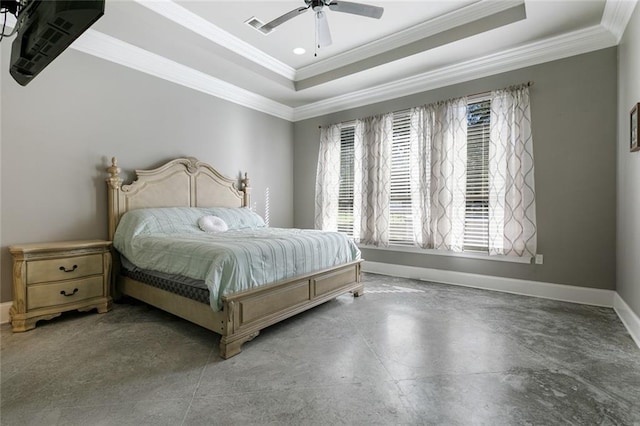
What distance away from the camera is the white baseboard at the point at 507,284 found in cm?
316

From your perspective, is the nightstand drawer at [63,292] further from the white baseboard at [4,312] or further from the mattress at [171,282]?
the white baseboard at [4,312]

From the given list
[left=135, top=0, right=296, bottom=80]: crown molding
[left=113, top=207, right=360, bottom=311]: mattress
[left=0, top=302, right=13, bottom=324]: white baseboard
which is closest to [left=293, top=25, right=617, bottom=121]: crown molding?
[left=135, top=0, right=296, bottom=80]: crown molding

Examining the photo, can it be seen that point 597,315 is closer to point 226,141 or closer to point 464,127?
point 464,127

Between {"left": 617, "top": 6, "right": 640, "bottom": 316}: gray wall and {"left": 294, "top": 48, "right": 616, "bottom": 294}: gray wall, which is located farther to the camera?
{"left": 294, "top": 48, "right": 616, "bottom": 294}: gray wall

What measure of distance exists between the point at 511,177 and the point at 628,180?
3.34 ft

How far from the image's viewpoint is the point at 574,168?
3.26 m

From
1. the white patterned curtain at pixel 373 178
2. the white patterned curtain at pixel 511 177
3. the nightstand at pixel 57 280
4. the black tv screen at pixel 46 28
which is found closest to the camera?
the black tv screen at pixel 46 28

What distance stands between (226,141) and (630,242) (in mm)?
4769

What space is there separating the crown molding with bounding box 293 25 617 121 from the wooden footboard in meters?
2.81

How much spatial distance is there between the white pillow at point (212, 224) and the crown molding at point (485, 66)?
284 centimetres

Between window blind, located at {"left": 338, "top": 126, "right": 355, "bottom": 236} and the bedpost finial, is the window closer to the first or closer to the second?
window blind, located at {"left": 338, "top": 126, "right": 355, "bottom": 236}

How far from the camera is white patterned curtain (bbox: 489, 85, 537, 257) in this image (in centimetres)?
347

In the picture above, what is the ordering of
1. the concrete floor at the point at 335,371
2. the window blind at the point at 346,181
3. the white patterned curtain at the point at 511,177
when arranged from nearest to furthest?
the concrete floor at the point at 335,371 < the white patterned curtain at the point at 511,177 < the window blind at the point at 346,181

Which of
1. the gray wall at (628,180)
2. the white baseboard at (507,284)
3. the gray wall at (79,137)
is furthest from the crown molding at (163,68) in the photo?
the gray wall at (628,180)
